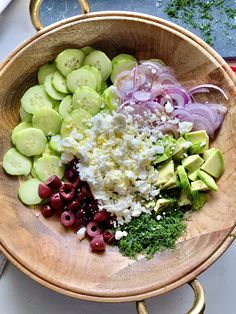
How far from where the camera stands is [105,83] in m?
1.67

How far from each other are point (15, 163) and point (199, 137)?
1.54ft

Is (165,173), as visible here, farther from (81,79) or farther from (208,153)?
(81,79)

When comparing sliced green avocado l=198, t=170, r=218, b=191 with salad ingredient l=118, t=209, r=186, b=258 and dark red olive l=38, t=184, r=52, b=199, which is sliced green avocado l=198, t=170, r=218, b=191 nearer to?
salad ingredient l=118, t=209, r=186, b=258

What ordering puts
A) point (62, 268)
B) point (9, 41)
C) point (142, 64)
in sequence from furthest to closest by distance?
point (9, 41) → point (142, 64) → point (62, 268)

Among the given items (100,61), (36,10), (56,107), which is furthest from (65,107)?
(36,10)

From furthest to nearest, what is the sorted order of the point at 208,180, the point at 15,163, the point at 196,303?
the point at 15,163
the point at 208,180
the point at 196,303

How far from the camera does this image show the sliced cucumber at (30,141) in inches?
62.8

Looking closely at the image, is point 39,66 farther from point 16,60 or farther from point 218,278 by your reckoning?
point 218,278

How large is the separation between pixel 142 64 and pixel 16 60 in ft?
1.05

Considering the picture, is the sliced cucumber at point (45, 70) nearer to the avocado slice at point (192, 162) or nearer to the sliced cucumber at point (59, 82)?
the sliced cucumber at point (59, 82)

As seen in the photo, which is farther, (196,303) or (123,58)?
(123,58)

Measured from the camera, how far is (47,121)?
1.61 metres

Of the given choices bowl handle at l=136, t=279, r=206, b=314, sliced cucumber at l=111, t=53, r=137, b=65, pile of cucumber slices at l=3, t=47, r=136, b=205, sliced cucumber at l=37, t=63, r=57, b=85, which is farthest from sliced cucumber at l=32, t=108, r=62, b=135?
bowl handle at l=136, t=279, r=206, b=314

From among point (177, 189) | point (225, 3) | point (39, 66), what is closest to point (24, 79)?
point (39, 66)
